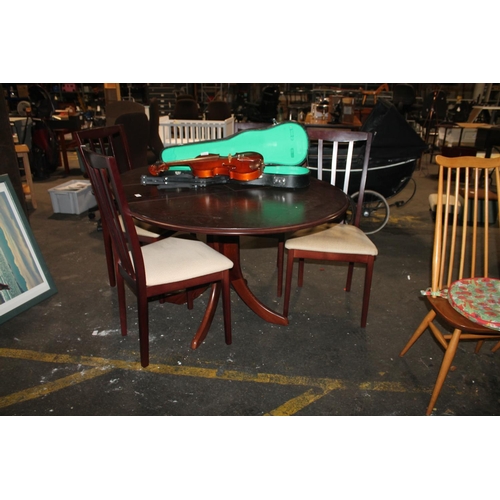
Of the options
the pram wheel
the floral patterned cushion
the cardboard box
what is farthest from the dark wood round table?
the cardboard box

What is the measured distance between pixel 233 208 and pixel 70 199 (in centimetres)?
289

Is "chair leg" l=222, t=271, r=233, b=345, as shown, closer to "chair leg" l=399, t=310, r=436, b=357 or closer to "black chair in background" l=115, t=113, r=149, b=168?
"chair leg" l=399, t=310, r=436, b=357

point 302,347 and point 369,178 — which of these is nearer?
point 302,347

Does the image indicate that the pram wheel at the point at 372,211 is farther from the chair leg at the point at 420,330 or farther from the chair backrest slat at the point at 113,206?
the chair backrest slat at the point at 113,206

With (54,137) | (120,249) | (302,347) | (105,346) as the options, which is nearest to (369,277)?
(302,347)

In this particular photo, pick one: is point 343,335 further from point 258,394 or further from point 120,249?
point 120,249

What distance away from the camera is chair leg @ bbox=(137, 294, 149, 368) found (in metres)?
1.79

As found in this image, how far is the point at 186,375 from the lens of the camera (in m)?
1.92

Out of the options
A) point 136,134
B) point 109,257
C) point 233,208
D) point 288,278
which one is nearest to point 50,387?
point 109,257

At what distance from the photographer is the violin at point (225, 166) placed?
6.65ft

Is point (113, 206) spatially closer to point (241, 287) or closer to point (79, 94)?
point (241, 287)

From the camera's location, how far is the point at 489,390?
6.06ft

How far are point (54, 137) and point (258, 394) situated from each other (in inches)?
203

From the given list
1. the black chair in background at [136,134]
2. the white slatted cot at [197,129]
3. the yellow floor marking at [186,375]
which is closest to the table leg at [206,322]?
the yellow floor marking at [186,375]
